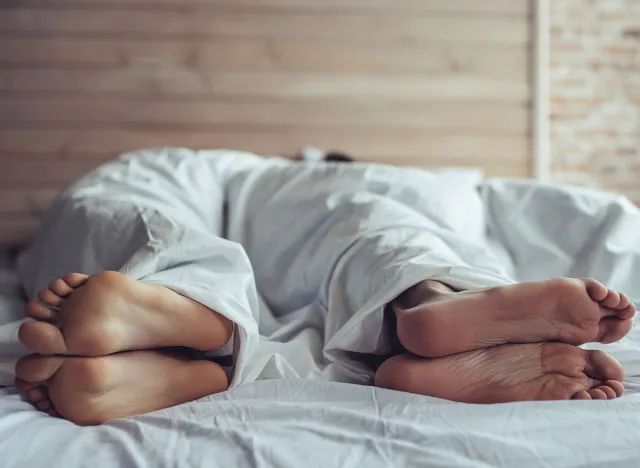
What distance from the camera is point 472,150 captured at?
2109 millimetres

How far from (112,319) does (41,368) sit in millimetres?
96

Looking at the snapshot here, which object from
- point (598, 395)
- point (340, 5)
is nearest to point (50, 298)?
point (598, 395)

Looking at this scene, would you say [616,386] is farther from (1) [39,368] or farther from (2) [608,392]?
(1) [39,368]

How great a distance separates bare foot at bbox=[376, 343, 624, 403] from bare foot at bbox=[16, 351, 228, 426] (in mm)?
253

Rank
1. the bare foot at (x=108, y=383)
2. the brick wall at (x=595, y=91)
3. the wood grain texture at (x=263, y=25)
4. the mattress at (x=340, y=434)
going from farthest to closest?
the brick wall at (x=595, y=91) → the wood grain texture at (x=263, y=25) → the bare foot at (x=108, y=383) → the mattress at (x=340, y=434)

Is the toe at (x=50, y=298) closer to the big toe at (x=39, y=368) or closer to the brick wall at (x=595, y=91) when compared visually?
the big toe at (x=39, y=368)

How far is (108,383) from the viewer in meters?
A: 0.75

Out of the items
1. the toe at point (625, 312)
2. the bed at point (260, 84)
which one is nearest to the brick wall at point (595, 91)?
the bed at point (260, 84)

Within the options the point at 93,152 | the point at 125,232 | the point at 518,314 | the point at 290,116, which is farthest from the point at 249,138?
the point at 518,314

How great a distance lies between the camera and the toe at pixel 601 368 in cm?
78

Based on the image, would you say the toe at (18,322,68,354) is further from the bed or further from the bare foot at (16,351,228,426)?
the bed

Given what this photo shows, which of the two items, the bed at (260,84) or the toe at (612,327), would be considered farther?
the bed at (260,84)

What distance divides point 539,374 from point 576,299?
10 centimetres

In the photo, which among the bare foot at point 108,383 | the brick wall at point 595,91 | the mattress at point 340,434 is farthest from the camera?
the brick wall at point 595,91
